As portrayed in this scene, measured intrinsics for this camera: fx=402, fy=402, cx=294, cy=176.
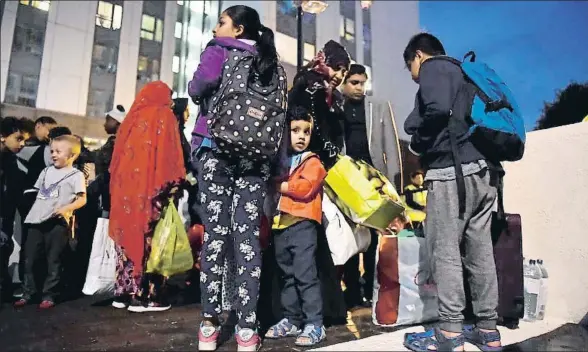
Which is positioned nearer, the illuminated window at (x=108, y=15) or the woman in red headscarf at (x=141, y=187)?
the woman in red headscarf at (x=141, y=187)

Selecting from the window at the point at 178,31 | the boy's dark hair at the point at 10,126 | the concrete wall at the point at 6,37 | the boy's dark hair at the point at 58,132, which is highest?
the window at the point at 178,31

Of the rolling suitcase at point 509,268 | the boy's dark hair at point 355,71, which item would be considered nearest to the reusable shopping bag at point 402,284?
the rolling suitcase at point 509,268

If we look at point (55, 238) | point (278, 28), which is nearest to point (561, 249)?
point (55, 238)

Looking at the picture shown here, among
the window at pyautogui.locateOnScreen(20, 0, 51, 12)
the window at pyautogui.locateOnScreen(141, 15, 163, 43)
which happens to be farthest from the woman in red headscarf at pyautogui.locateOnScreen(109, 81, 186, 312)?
the window at pyautogui.locateOnScreen(141, 15, 163, 43)

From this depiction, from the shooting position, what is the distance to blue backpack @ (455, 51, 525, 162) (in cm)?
180

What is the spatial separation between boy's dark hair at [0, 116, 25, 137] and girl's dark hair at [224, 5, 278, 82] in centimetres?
240

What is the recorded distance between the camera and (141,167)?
2.65m

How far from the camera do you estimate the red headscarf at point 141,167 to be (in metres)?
2.62

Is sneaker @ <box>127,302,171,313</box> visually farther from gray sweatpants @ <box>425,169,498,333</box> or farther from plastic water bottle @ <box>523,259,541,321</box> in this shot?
plastic water bottle @ <box>523,259,541,321</box>

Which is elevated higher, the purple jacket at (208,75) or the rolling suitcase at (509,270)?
the purple jacket at (208,75)

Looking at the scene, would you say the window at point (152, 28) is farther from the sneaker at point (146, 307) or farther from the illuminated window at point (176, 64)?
the sneaker at point (146, 307)

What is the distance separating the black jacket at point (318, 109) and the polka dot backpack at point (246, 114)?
524 millimetres

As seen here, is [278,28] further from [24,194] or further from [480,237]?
[480,237]

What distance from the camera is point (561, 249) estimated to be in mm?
2586
